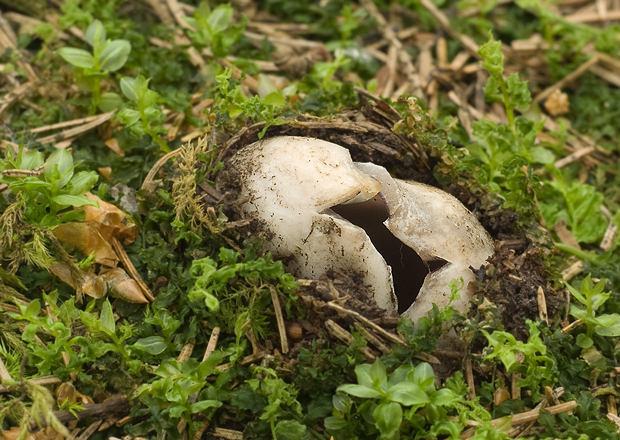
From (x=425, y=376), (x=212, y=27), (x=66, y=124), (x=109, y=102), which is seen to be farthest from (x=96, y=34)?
(x=425, y=376)

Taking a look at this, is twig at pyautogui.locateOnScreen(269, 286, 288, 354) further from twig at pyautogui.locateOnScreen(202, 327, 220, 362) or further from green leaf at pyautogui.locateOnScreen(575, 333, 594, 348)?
green leaf at pyautogui.locateOnScreen(575, 333, 594, 348)

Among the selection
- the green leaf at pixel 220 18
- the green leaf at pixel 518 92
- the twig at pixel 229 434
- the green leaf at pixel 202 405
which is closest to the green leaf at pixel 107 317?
the green leaf at pixel 202 405

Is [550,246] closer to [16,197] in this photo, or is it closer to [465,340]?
[465,340]

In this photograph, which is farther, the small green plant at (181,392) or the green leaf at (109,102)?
the green leaf at (109,102)

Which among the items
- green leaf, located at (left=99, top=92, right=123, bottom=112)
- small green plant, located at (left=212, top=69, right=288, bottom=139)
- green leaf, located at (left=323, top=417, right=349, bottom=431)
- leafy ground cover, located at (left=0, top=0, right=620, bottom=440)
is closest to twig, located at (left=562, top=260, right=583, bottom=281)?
leafy ground cover, located at (left=0, top=0, right=620, bottom=440)

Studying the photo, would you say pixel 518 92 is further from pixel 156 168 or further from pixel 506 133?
pixel 156 168

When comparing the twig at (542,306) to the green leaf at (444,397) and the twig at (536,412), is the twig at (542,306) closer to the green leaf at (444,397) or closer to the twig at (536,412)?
the twig at (536,412)

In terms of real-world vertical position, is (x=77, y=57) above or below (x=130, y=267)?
above
